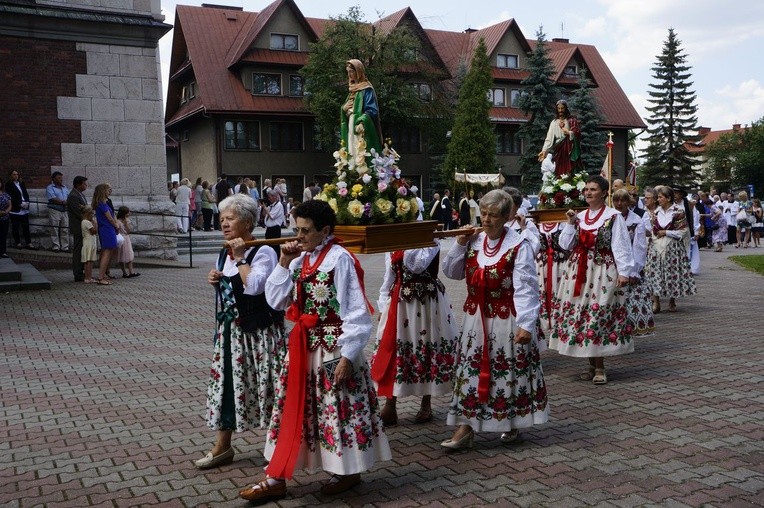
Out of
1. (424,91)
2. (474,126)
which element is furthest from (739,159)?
(424,91)

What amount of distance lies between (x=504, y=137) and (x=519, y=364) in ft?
164

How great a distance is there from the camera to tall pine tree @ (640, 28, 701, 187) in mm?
61281

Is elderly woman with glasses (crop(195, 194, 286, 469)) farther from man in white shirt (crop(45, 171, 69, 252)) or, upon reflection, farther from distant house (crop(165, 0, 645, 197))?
distant house (crop(165, 0, 645, 197))

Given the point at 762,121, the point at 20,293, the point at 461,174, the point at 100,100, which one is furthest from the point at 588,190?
the point at 762,121

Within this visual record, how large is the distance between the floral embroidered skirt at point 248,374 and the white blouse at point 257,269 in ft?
0.89

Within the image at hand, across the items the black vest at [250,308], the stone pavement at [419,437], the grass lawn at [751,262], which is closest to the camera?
the stone pavement at [419,437]

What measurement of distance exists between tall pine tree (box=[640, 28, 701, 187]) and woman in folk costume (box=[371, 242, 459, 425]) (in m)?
58.7

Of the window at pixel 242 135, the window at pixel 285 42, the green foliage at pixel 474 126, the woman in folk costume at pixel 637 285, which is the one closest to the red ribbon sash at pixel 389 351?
the woman in folk costume at pixel 637 285

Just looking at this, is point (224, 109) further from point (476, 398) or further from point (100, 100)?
point (476, 398)

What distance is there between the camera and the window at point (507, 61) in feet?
178

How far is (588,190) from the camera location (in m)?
7.88

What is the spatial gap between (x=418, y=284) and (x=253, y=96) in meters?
40.3

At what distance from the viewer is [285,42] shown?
46062 mm

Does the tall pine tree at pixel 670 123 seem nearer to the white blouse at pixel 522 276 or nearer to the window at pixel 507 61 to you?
the window at pixel 507 61
